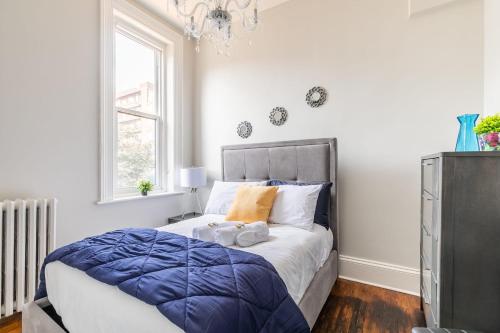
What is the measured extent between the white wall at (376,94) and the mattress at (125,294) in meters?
0.79

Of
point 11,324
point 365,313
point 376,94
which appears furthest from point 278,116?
point 11,324

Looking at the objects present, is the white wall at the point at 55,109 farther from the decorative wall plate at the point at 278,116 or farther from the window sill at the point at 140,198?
the decorative wall plate at the point at 278,116

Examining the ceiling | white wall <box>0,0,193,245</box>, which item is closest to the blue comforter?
white wall <box>0,0,193,245</box>

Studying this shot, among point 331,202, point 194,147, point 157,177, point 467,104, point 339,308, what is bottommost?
point 339,308

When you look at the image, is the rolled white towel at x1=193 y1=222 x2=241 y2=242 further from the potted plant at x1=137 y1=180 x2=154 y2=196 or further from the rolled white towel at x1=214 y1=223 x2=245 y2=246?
the potted plant at x1=137 y1=180 x2=154 y2=196

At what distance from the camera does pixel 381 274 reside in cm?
228

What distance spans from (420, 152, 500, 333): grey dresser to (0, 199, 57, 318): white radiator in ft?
8.64

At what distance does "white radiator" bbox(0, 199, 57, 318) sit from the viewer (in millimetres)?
1728

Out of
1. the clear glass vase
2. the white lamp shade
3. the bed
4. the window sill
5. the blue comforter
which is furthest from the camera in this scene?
the white lamp shade

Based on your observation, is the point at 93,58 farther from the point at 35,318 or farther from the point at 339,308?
the point at 339,308

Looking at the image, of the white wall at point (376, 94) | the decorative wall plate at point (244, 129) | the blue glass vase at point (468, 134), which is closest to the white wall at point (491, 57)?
the white wall at point (376, 94)

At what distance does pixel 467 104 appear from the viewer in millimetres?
1962

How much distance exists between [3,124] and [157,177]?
5.20ft

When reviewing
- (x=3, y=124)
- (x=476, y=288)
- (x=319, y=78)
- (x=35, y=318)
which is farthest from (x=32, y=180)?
(x=476, y=288)
